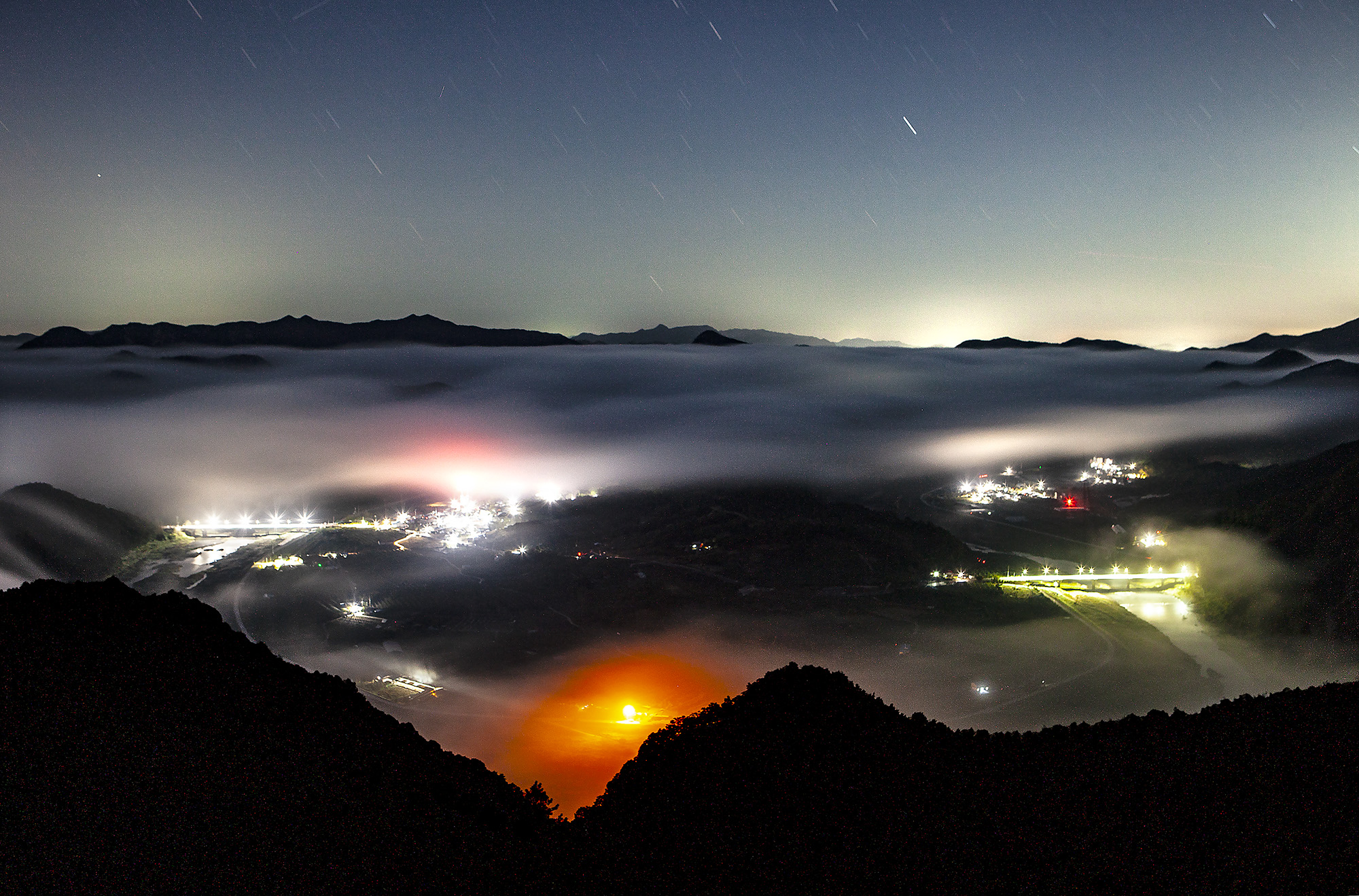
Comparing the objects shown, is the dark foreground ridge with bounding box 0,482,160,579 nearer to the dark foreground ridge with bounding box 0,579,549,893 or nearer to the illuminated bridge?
the dark foreground ridge with bounding box 0,579,549,893

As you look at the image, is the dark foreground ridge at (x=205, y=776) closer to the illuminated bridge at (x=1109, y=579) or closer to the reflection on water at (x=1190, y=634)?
the reflection on water at (x=1190, y=634)

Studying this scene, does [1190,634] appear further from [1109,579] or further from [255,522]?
[255,522]

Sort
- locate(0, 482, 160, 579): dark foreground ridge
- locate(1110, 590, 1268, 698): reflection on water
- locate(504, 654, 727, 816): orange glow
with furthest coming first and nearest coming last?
locate(0, 482, 160, 579): dark foreground ridge < locate(1110, 590, 1268, 698): reflection on water < locate(504, 654, 727, 816): orange glow

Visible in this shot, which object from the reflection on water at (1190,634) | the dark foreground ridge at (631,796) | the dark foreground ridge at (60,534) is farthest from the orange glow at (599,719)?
the dark foreground ridge at (60,534)

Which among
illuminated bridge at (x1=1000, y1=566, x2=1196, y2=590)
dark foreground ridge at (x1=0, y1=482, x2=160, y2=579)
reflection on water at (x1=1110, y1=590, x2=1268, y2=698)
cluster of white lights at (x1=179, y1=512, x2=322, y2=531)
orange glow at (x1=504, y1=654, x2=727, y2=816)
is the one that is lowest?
orange glow at (x1=504, y1=654, x2=727, y2=816)

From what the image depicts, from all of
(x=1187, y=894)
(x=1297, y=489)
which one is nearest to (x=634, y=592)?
(x=1297, y=489)

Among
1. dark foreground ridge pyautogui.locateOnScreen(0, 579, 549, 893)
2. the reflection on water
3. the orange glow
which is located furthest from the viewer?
the reflection on water

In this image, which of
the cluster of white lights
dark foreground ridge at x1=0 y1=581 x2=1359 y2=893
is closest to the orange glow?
dark foreground ridge at x1=0 y1=581 x2=1359 y2=893
